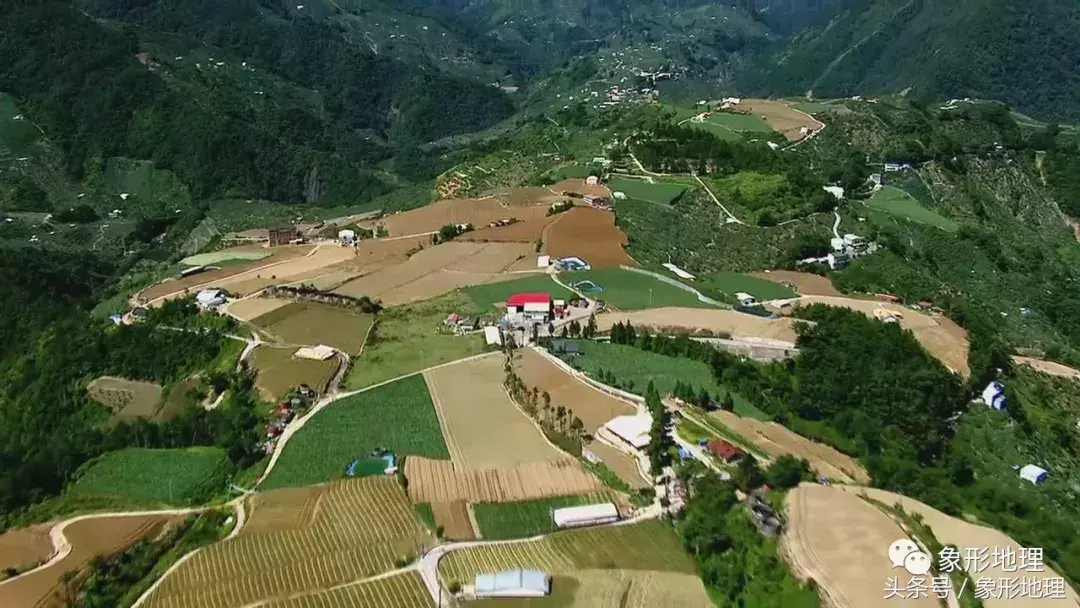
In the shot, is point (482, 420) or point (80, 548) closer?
point (80, 548)

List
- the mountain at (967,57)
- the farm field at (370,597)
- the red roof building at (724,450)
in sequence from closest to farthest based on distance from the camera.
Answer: the farm field at (370,597) → the red roof building at (724,450) → the mountain at (967,57)

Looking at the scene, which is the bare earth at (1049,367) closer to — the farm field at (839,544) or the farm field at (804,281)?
the farm field at (804,281)

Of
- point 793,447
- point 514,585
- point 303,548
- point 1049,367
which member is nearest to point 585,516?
point 514,585

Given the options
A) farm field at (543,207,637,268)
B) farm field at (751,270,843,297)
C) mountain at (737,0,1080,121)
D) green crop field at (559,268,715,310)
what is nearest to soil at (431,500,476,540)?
green crop field at (559,268,715,310)

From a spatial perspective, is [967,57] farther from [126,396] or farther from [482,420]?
[126,396]

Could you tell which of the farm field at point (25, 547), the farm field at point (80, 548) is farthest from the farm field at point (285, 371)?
the farm field at point (25, 547)

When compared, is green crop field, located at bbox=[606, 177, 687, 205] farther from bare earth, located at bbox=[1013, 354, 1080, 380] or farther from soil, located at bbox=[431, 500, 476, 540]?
soil, located at bbox=[431, 500, 476, 540]

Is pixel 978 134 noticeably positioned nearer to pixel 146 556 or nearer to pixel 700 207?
pixel 700 207
